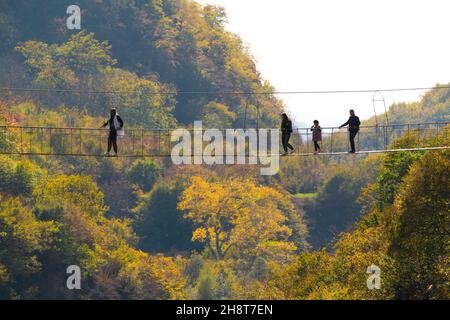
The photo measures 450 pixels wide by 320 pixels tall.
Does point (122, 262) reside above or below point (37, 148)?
below

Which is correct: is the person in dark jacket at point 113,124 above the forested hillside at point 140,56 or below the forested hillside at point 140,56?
below

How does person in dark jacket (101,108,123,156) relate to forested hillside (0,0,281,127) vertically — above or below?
below

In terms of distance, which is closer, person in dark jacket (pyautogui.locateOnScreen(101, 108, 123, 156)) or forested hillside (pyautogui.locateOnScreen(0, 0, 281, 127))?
person in dark jacket (pyautogui.locateOnScreen(101, 108, 123, 156))

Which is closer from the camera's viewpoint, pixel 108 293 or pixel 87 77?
pixel 108 293

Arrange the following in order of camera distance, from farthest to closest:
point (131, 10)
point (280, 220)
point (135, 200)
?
point (131, 10) → point (135, 200) → point (280, 220)

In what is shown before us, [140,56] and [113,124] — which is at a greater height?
[140,56]

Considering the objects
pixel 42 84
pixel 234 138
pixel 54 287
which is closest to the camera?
pixel 54 287

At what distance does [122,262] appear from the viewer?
357 ft

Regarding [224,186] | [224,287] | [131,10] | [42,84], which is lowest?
[224,287]

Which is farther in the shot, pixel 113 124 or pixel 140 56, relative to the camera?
pixel 140 56

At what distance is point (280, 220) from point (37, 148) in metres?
24.0

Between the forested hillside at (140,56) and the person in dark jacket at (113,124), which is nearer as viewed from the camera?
the person in dark jacket at (113,124)
